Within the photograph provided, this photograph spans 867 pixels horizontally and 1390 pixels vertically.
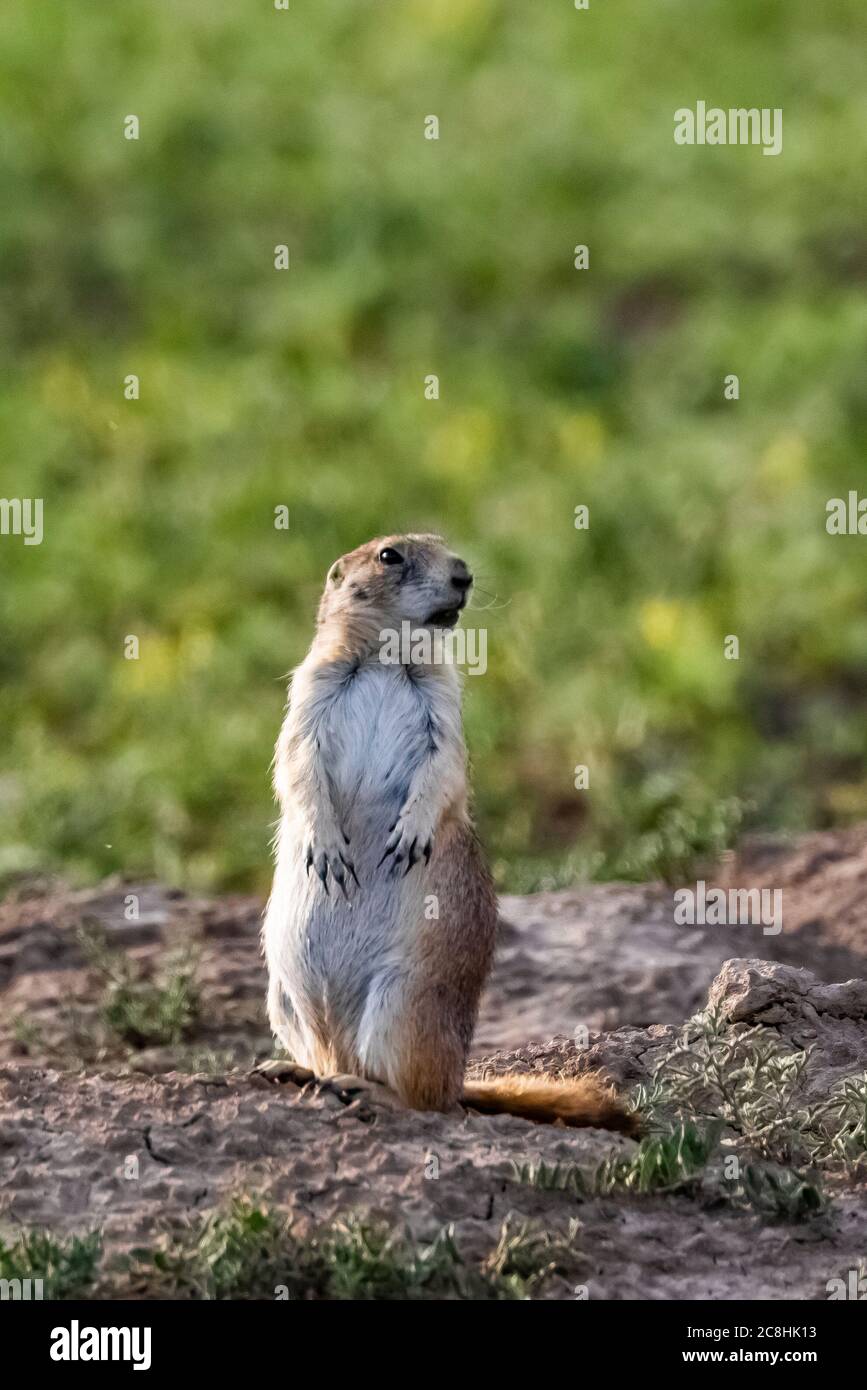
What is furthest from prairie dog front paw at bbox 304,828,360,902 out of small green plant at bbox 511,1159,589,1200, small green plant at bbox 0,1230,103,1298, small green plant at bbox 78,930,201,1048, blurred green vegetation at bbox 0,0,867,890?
blurred green vegetation at bbox 0,0,867,890

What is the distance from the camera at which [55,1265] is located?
15.5 feet

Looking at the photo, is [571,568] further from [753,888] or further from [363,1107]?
[363,1107]

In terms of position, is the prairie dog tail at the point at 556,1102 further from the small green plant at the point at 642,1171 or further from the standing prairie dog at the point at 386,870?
the small green plant at the point at 642,1171

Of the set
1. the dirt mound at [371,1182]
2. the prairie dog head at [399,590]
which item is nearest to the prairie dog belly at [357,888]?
the prairie dog head at [399,590]

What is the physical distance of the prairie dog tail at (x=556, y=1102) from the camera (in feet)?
18.8

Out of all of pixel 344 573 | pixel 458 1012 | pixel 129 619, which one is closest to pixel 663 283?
pixel 129 619

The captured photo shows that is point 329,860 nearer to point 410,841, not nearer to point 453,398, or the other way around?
point 410,841

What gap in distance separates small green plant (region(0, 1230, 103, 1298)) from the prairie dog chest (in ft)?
6.08

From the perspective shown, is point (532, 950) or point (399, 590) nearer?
point (399, 590)

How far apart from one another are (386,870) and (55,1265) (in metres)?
1.71

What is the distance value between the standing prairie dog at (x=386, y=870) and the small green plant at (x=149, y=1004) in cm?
106

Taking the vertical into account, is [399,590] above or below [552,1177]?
above

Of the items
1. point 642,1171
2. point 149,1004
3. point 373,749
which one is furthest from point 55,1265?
point 149,1004

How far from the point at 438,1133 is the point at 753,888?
317 cm
